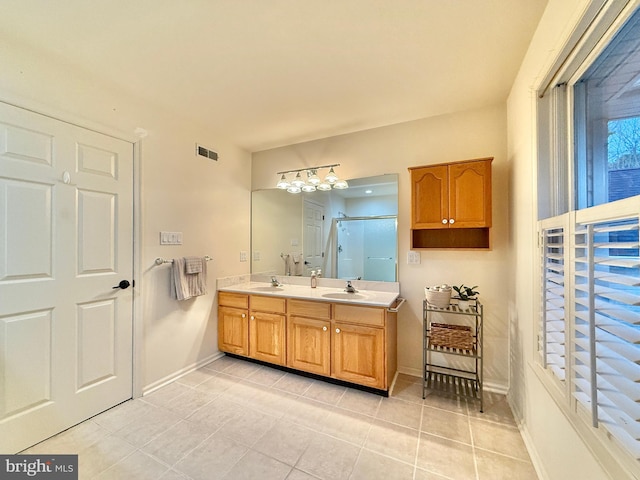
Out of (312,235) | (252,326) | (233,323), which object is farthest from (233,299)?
(312,235)

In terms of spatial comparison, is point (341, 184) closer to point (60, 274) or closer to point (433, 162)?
point (433, 162)

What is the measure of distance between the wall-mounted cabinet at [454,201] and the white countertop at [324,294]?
0.61 meters

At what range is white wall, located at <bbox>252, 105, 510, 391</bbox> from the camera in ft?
7.28

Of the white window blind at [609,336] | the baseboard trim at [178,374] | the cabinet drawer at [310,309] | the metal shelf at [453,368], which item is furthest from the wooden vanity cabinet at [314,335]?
the white window blind at [609,336]

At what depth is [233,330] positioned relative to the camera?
282 cm

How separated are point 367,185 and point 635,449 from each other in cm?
236

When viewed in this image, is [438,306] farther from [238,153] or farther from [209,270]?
[238,153]

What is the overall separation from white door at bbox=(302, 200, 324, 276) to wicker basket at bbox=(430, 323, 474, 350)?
54.2 inches

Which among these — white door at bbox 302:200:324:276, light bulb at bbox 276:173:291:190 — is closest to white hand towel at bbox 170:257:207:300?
white door at bbox 302:200:324:276

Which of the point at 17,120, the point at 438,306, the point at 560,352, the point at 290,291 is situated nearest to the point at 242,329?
the point at 290,291

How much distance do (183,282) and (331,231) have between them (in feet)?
5.23

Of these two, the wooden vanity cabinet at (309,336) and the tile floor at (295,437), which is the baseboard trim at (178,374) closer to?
the tile floor at (295,437)

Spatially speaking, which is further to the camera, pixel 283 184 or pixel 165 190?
pixel 283 184

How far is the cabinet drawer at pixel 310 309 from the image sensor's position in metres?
2.33
